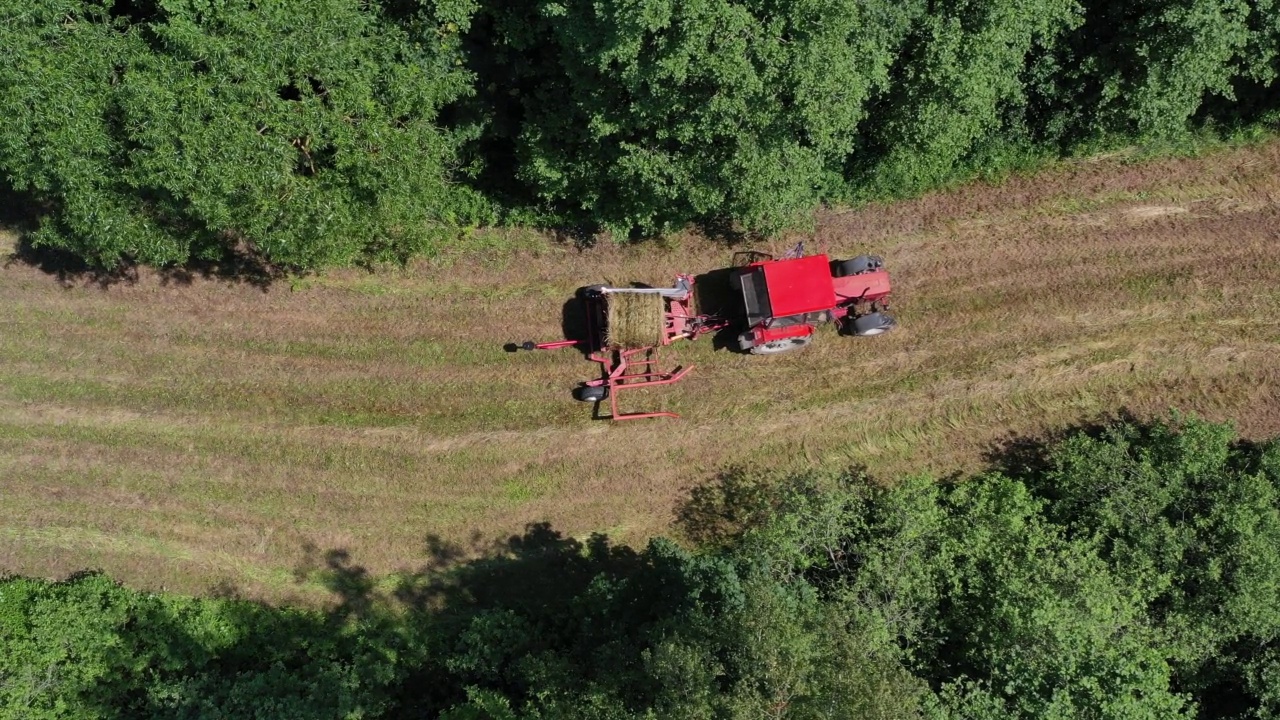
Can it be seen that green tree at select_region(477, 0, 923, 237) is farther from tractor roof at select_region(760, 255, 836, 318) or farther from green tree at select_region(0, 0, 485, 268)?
green tree at select_region(0, 0, 485, 268)

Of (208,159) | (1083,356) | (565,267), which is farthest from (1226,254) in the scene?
(208,159)

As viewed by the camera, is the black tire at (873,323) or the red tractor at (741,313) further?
the black tire at (873,323)

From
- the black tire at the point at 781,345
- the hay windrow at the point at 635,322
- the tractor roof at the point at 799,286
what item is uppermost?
the tractor roof at the point at 799,286

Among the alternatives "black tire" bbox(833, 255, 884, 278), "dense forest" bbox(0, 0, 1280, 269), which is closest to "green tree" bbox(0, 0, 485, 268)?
"dense forest" bbox(0, 0, 1280, 269)

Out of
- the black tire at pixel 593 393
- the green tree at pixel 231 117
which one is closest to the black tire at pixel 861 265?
the black tire at pixel 593 393

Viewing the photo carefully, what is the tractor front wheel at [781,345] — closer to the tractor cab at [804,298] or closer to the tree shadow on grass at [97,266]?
the tractor cab at [804,298]

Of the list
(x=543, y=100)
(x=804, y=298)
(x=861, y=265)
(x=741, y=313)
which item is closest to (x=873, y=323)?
(x=861, y=265)
